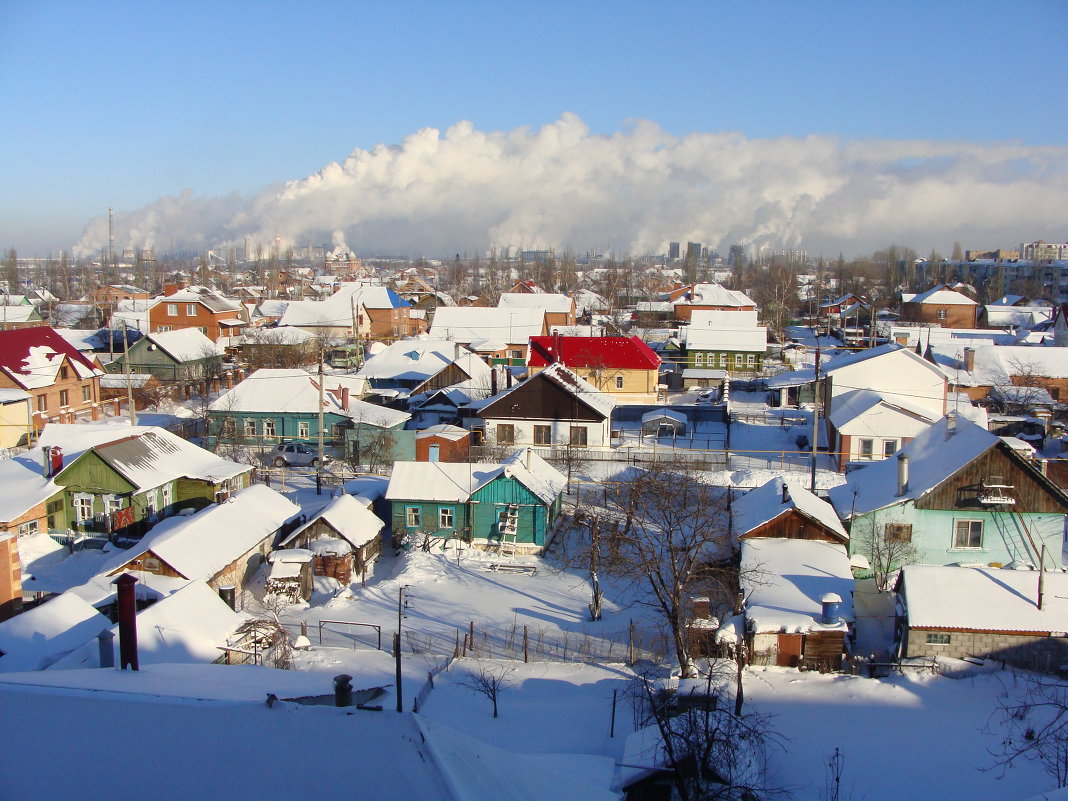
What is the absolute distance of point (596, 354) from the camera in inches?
1320

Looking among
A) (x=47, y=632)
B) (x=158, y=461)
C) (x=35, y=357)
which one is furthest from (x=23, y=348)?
(x=47, y=632)

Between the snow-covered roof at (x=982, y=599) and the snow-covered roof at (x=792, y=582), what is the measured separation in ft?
3.37

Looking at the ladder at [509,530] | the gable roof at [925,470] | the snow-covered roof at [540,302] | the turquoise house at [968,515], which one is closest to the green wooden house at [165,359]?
the snow-covered roof at [540,302]

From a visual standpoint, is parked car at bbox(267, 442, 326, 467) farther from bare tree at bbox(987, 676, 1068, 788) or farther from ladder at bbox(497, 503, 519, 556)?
bare tree at bbox(987, 676, 1068, 788)

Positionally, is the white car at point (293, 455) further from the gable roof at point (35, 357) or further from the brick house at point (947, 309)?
the brick house at point (947, 309)

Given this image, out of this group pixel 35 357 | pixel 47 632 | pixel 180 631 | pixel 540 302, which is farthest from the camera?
pixel 540 302

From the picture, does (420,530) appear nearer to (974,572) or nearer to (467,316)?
(974,572)

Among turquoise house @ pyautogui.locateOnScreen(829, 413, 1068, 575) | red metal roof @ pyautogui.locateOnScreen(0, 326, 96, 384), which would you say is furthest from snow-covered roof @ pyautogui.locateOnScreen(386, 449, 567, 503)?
red metal roof @ pyautogui.locateOnScreen(0, 326, 96, 384)

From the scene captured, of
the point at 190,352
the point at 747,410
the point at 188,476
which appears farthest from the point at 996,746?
the point at 190,352

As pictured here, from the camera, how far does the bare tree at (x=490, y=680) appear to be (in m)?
11.2

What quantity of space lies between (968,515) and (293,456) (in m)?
17.6

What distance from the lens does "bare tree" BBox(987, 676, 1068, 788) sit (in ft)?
29.5

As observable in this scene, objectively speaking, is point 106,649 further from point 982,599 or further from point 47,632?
point 982,599

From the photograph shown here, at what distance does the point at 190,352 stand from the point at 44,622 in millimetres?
27842
